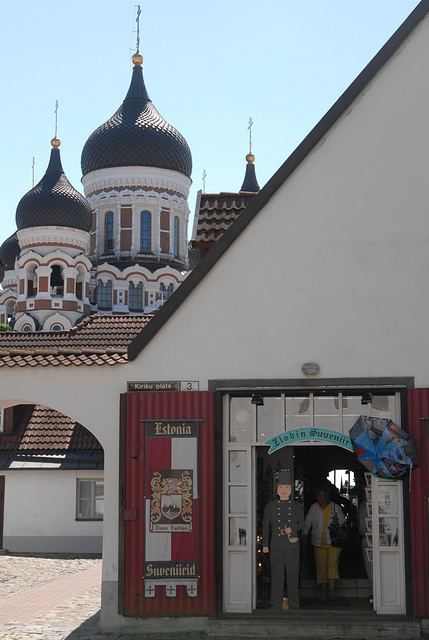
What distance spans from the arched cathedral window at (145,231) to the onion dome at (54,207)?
14.2 ft

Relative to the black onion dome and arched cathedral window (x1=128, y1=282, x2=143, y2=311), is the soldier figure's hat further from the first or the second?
the black onion dome

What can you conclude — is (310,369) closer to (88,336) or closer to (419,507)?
(419,507)

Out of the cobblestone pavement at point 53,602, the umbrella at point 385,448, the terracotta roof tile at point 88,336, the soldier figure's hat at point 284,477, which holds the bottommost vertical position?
the cobblestone pavement at point 53,602

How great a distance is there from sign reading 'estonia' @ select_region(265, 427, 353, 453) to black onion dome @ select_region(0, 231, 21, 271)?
61826mm

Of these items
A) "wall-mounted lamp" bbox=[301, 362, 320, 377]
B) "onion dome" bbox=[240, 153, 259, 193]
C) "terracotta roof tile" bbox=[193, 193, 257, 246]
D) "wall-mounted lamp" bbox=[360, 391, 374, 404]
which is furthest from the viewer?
"onion dome" bbox=[240, 153, 259, 193]

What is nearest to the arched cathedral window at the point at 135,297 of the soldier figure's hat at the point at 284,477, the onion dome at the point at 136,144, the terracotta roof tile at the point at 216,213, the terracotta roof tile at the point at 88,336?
the onion dome at the point at 136,144

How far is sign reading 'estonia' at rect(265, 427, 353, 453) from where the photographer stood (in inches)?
482

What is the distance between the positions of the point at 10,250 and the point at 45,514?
4908 centimetres

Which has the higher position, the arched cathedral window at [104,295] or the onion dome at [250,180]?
the onion dome at [250,180]

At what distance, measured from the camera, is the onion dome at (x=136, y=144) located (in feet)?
214

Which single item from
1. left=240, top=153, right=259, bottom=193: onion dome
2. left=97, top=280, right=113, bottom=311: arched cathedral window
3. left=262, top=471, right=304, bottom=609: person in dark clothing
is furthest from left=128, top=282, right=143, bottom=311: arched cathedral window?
left=262, top=471, right=304, bottom=609: person in dark clothing

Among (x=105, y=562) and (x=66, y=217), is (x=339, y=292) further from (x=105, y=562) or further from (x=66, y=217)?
(x=66, y=217)

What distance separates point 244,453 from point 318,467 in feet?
18.2

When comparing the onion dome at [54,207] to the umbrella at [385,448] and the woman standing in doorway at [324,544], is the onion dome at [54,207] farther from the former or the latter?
the umbrella at [385,448]
